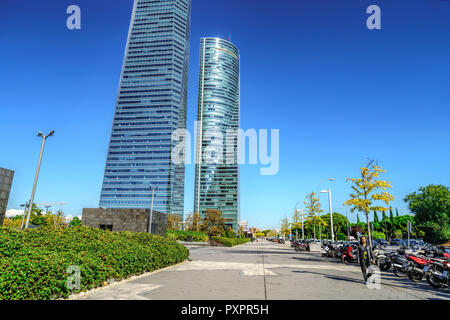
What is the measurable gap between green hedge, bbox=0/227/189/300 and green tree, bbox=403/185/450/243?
171 ft

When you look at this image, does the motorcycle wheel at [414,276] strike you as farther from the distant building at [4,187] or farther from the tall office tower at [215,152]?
the tall office tower at [215,152]

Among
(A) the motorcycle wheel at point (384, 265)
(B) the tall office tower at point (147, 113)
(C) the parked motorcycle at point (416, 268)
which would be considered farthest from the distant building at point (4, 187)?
(B) the tall office tower at point (147, 113)

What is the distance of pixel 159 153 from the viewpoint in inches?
6122

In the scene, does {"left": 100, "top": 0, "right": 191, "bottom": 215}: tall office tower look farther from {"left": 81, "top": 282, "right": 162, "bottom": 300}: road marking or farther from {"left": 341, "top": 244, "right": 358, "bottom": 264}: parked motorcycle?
{"left": 81, "top": 282, "right": 162, "bottom": 300}: road marking

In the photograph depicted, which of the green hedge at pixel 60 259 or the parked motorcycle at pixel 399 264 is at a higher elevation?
the green hedge at pixel 60 259

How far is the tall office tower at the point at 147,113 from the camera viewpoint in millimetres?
152375

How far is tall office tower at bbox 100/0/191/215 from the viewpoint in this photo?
15238 centimetres

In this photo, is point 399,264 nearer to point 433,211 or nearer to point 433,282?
point 433,282

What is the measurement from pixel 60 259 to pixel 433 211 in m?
58.1

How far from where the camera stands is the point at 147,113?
526 ft

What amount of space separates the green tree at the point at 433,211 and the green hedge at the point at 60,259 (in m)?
52.1
